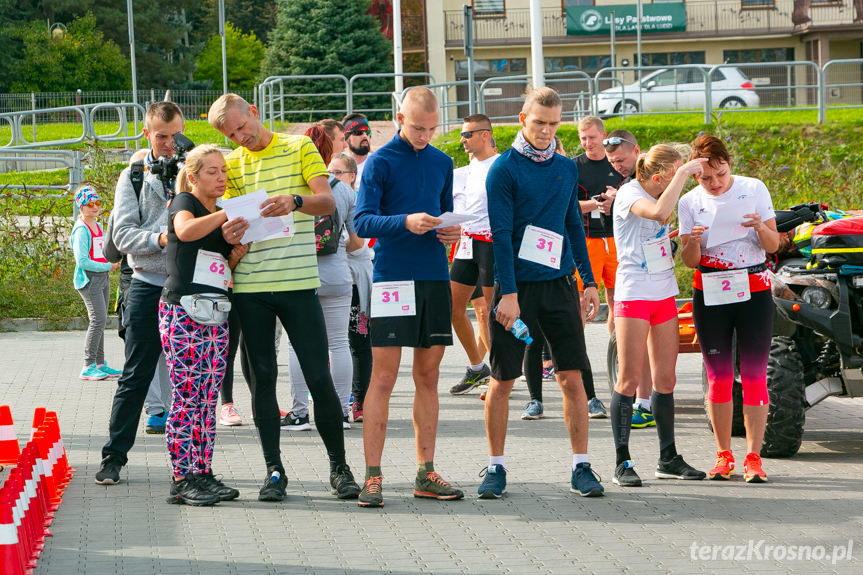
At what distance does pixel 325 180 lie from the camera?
21.0 ft

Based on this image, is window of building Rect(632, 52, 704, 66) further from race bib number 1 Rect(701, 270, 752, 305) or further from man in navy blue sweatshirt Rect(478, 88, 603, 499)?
man in navy blue sweatshirt Rect(478, 88, 603, 499)

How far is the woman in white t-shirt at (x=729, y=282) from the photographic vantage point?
672 cm

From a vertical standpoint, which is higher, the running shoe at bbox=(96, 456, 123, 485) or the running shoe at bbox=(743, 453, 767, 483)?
the running shoe at bbox=(96, 456, 123, 485)

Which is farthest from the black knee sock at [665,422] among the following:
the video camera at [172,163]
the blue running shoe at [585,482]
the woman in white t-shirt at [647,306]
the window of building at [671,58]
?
the window of building at [671,58]

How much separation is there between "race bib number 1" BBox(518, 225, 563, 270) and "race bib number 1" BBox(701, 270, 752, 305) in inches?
37.6

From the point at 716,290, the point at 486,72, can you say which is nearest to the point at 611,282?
the point at 716,290

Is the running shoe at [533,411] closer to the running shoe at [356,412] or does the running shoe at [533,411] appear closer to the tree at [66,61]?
the running shoe at [356,412]

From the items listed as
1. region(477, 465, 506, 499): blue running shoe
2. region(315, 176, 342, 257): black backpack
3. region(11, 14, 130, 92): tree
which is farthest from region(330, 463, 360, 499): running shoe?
region(11, 14, 130, 92): tree

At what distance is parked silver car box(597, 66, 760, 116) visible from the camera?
2816cm

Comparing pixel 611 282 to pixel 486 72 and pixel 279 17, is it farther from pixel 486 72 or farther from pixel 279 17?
pixel 486 72

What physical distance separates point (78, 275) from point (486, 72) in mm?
41555

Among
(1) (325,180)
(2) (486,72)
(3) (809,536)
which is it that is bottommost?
(3) (809,536)

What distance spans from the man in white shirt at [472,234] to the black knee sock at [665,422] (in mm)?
2481

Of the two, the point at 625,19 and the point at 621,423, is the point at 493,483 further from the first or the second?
the point at 625,19
